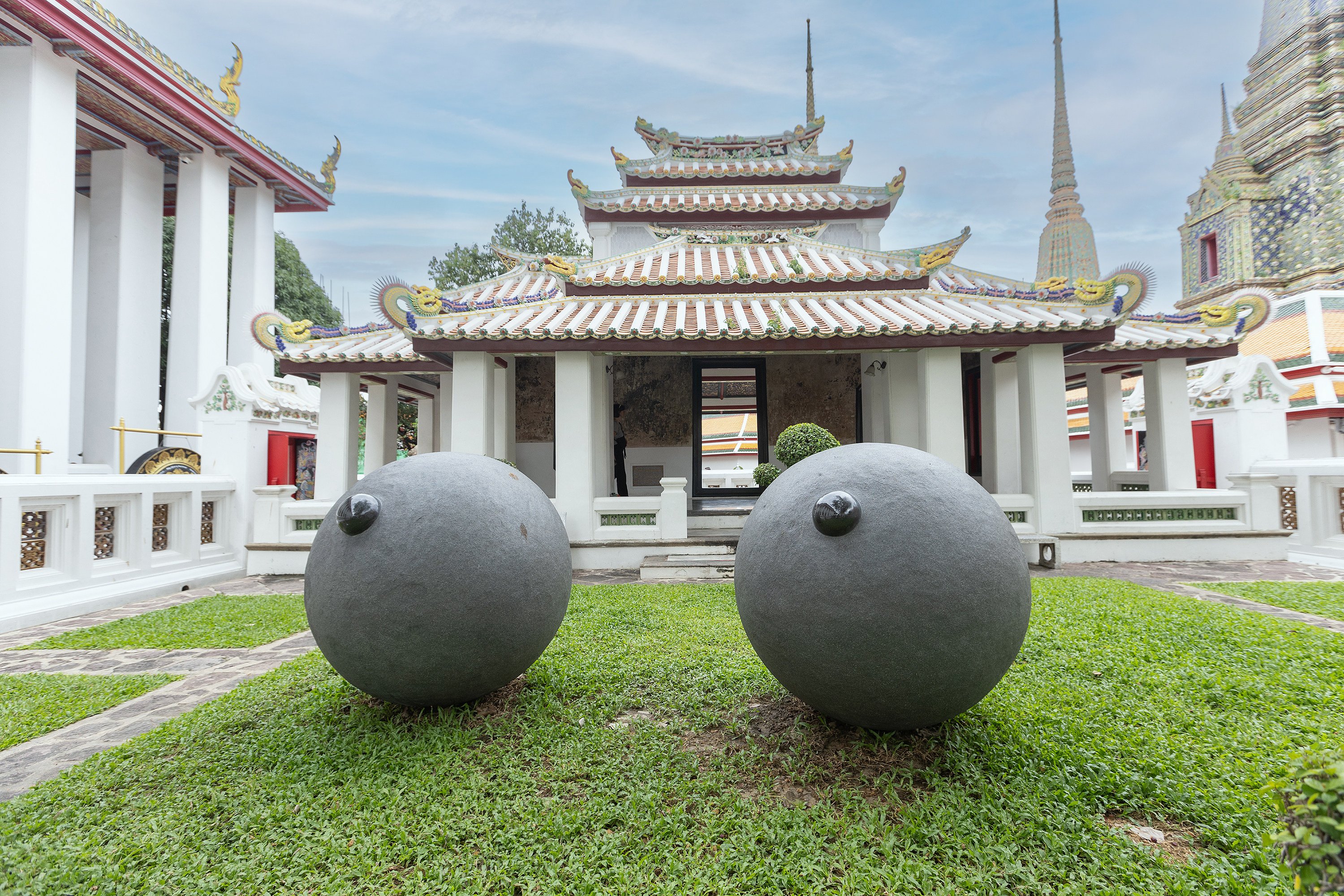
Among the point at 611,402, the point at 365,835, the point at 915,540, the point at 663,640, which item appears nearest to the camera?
the point at 365,835

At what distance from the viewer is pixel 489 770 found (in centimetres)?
317

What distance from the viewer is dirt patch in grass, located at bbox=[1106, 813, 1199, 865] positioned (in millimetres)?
2455

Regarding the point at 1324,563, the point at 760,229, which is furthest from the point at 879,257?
the point at 1324,563

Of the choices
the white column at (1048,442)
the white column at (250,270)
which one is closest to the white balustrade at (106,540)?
the white column at (250,270)

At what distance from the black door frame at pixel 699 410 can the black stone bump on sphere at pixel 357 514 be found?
10734 mm

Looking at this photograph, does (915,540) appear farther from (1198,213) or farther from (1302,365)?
(1198,213)

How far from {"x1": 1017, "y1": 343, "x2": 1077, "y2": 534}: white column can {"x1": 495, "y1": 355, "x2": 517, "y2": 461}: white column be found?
346 inches

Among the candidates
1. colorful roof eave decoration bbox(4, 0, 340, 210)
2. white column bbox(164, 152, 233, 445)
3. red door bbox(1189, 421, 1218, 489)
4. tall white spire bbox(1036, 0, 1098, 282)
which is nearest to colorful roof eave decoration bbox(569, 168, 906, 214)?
red door bbox(1189, 421, 1218, 489)

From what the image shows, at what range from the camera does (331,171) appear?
69.4 ft

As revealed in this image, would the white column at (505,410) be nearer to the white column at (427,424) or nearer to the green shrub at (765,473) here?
the white column at (427,424)

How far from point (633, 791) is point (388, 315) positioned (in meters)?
8.64

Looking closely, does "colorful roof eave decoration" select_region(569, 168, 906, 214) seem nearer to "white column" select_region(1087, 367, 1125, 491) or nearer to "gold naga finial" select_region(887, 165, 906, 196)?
"gold naga finial" select_region(887, 165, 906, 196)

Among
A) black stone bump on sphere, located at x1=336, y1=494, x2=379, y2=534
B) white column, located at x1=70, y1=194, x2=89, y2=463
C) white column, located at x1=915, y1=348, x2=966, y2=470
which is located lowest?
black stone bump on sphere, located at x1=336, y1=494, x2=379, y2=534

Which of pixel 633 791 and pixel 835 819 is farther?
pixel 633 791
